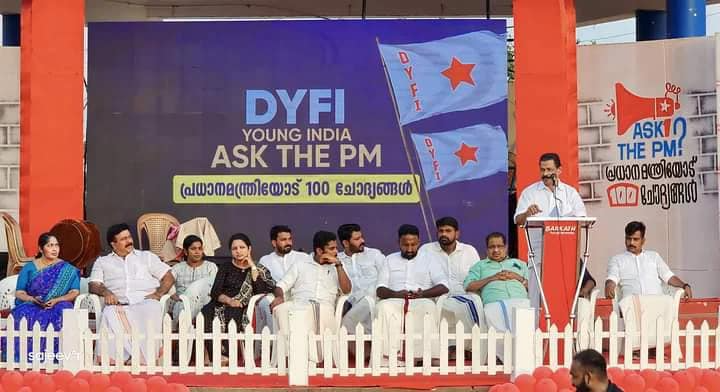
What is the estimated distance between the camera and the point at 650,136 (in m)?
13.1

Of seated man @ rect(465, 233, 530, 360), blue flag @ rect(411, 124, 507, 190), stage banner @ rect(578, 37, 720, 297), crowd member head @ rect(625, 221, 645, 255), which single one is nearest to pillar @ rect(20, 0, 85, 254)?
blue flag @ rect(411, 124, 507, 190)

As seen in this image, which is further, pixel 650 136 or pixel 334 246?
pixel 650 136

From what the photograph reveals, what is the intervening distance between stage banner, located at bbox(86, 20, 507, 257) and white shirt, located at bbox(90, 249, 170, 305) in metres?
2.53

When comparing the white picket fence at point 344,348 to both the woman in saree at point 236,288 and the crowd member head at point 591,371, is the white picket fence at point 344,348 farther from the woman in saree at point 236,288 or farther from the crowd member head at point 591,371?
the crowd member head at point 591,371

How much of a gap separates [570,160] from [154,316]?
399 cm

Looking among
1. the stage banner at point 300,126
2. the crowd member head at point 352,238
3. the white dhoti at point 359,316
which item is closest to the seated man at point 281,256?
the crowd member head at point 352,238

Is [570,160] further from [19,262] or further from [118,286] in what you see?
[19,262]

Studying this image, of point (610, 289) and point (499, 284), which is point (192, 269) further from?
point (610, 289)

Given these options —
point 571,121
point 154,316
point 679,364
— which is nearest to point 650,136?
point 571,121

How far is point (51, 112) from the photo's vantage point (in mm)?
11672

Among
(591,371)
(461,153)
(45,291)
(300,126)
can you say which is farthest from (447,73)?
(591,371)

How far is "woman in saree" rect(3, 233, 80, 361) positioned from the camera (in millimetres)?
9320

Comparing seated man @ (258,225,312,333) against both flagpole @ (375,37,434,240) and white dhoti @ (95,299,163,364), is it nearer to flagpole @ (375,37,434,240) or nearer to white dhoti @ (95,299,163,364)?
white dhoti @ (95,299,163,364)

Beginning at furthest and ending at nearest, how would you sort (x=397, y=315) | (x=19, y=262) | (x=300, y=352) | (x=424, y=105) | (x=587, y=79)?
(x=587, y=79), (x=424, y=105), (x=19, y=262), (x=397, y=315), (x=300, y=352)
